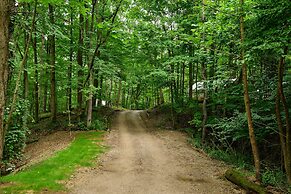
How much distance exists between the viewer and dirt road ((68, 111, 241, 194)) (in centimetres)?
896

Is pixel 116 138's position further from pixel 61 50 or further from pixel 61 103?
pixel 61 103

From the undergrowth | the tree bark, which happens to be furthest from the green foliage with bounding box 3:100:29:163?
the undergrowth

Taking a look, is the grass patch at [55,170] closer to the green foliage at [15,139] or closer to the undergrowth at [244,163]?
the green foliage at [15,139]

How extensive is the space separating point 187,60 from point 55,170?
1111 centimetres

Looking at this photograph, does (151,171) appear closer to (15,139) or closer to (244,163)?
(244,163)

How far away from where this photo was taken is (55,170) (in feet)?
33.0

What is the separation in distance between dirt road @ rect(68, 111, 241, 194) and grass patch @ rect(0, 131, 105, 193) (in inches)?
21.4

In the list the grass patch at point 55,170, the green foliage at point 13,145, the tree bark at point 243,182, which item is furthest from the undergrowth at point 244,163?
the green foliage at point 13,145

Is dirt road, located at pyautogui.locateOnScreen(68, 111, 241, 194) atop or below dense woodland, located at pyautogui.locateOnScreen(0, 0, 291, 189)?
below

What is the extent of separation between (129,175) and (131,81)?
53.2 feet

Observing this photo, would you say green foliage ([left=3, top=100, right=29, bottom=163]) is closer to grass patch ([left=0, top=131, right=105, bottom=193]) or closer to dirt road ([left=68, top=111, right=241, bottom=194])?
grass patch ([left=0, top=131, right=105, bottom=193])

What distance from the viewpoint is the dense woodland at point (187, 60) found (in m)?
7.88

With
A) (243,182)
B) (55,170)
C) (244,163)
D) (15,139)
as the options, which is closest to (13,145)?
(15,139)

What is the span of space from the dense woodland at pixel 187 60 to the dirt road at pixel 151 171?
1785 mm
